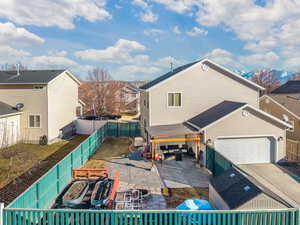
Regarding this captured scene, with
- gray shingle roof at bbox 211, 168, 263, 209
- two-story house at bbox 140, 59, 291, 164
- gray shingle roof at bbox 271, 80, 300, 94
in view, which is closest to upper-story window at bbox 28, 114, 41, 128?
two-story house at bbox 140, 59, 291, 164

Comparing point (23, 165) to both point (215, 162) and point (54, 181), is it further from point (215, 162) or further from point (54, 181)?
point (215, 162)

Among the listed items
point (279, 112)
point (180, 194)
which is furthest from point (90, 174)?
point (279, 112)

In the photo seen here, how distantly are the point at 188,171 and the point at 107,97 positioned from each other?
34008 millimetres

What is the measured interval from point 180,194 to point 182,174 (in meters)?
3.07

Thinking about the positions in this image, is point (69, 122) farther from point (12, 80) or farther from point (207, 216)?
point (207, 216)

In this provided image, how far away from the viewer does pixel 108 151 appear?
67.5ft

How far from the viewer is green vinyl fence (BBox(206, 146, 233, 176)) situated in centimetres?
1274

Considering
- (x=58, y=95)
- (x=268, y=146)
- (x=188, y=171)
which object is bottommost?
(x=188, y=171)

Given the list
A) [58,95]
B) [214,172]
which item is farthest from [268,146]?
[58,95]

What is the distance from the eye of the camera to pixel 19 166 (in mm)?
16219

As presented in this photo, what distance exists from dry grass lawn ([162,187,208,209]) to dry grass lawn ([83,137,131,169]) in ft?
20.5

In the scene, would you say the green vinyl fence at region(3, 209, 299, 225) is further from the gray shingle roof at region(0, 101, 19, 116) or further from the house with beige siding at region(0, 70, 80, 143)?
the house with beige siding at region(0, 70, 80, 143)

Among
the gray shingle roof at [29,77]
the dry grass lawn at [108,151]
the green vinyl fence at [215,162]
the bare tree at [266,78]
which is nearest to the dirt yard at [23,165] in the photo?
the dry grass lawn at [108,151]

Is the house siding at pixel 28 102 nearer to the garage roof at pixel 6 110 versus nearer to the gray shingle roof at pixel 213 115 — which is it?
the garage roof at pixel 6 110
